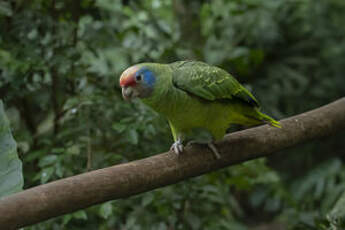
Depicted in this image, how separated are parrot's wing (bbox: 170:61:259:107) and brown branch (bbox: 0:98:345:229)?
0.20 m

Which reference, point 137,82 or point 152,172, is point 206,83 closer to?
point 137,82

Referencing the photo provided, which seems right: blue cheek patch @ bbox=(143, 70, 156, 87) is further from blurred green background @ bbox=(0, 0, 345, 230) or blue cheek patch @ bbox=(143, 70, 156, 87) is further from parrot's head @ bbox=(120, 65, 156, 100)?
blurred green background @ bbox=(0, 0, 345, 230)

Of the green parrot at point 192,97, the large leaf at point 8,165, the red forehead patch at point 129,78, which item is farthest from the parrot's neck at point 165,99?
the large leaf at point 8,165

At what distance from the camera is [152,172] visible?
156 cm

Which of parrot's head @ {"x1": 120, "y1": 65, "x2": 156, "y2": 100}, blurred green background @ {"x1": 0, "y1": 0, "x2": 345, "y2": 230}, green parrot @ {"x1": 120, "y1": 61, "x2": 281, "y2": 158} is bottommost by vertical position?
blurred green background @ {"x1": 0, "y1": 0, "x2": 345, "y2": 230}

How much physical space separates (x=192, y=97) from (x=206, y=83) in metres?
0.09

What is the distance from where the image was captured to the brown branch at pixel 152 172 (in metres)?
1.28

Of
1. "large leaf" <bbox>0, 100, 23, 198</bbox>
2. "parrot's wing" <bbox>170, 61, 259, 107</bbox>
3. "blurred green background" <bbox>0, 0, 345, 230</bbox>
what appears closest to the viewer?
"large leaf" <bbox>0, 100, 23, 198</bbox>

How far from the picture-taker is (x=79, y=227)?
201 cm

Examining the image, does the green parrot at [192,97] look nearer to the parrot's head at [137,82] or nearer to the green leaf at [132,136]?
the parrot's head at [137,82]

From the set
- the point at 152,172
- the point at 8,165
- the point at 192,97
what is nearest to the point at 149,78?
the point at 192,97

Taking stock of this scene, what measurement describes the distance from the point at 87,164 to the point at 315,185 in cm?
223

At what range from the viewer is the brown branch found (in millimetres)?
1275

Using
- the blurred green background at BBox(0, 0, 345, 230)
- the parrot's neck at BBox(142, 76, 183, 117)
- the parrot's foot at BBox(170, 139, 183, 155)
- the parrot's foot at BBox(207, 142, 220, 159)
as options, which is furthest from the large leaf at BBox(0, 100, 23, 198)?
the parrot's foot at BBox(207, 142, 220, 159)
